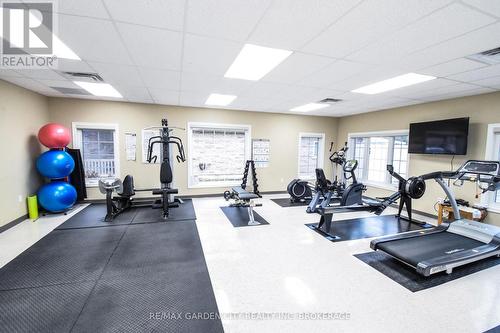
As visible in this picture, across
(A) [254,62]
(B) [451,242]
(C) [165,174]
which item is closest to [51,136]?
(C) [165,174]

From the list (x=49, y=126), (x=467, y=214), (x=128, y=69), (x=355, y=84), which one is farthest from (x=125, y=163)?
(x=467, y=214)

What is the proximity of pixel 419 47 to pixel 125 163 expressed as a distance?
5993 mm

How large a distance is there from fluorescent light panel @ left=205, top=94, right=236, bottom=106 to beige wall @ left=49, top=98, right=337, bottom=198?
2.40ft

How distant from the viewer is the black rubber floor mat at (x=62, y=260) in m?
2.37

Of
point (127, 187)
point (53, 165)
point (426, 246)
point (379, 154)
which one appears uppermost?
point (379, 154)

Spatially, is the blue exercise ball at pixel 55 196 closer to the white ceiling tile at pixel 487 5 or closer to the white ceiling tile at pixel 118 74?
the white ceiling tile at pixel 118 74

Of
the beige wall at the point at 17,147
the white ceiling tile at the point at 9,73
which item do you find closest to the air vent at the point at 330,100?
the white ceiling tile at the point at 9,73

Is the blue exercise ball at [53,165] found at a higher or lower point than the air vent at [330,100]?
lower

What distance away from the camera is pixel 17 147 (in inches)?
156

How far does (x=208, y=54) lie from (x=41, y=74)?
287cm

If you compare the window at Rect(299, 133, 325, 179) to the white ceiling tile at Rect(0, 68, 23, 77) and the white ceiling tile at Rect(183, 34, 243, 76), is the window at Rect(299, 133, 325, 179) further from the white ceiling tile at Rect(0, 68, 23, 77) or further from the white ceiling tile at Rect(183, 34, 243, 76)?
the white ceiling tile at Rect(0, 68, 23, 77)

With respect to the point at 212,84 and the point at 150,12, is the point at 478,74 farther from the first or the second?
the point at 150,12

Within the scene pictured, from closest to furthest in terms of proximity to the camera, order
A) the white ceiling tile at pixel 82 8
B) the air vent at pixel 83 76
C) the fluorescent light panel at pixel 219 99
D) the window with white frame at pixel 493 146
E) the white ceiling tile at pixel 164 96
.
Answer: the white ceiling tile at pixel 82 8, the air vent at pixel 83 76, the window with white frame at pixel 493 146, the white ceiling tile at pixel 164 96, the fluorescent light panel at pixel 219 99

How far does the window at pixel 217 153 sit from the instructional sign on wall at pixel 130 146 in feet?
4.43
